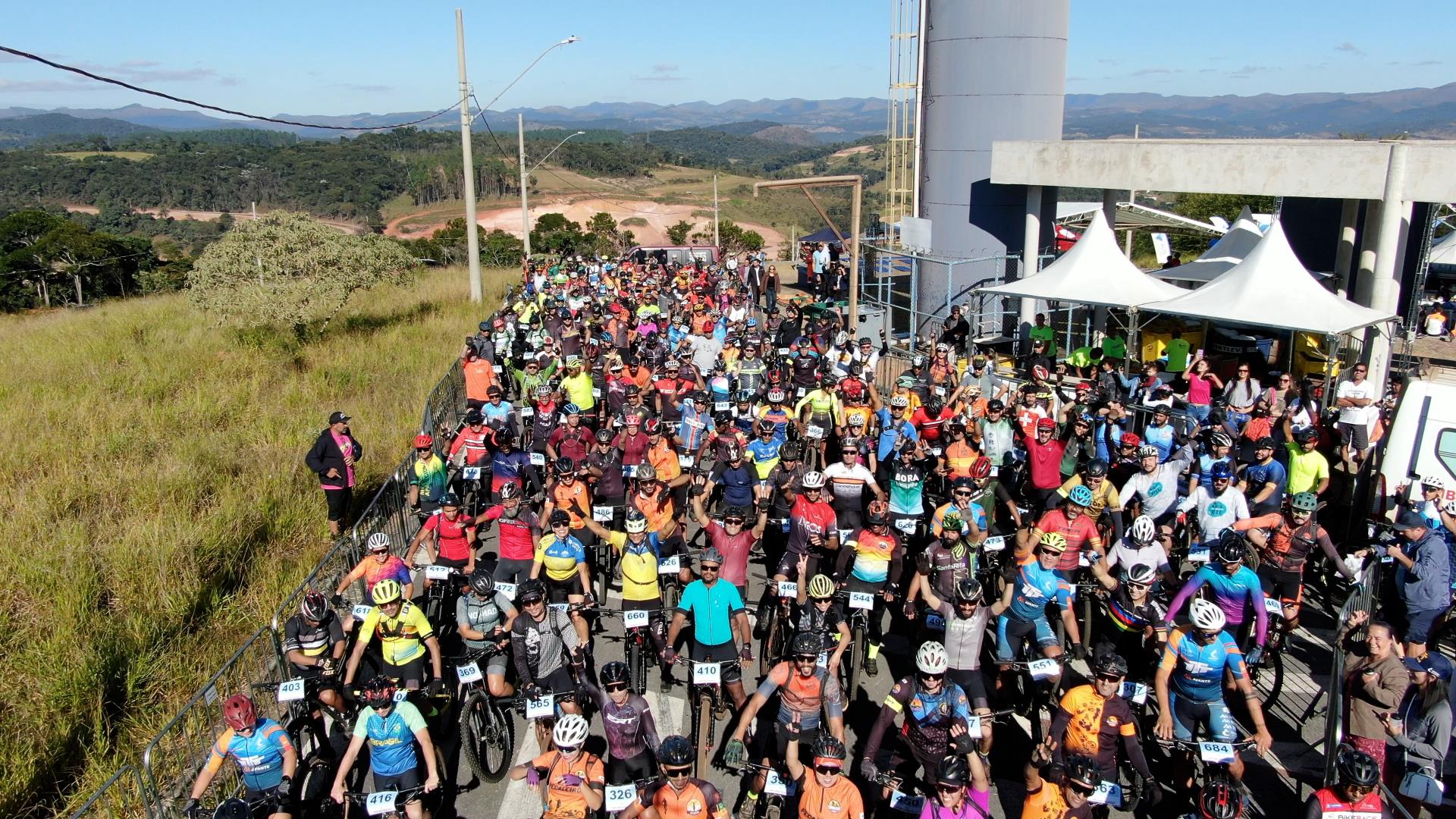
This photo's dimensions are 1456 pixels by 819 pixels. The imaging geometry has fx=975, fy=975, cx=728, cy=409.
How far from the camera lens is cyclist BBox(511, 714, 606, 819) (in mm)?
6055

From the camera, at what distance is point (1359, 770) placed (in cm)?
536

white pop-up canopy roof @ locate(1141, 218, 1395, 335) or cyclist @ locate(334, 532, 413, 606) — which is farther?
white pop-up canopy roof @ locate(1141, 218, 1395, 335)

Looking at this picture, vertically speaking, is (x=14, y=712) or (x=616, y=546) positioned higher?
(x=616, y=546)

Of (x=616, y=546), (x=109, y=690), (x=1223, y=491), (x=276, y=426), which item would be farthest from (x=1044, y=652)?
(x=276, y=426)

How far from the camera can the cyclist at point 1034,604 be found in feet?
25.8

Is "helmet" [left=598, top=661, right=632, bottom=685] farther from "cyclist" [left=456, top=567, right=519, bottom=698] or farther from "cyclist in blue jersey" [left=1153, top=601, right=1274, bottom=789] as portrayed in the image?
"cyclist in blue jersey" [left=1153, top=601, right=1274, bottom=789]

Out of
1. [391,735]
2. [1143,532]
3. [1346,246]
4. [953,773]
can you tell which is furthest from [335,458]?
[1346,246]

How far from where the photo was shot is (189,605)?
10.4 m

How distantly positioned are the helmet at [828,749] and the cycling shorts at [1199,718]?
2669mm

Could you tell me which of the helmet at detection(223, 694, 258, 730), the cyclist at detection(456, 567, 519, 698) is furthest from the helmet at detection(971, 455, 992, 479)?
the helmet at detection(223, 694, 258, 730)

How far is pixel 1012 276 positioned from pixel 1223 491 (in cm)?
1617

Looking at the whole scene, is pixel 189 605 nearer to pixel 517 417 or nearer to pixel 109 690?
pixel 109 690

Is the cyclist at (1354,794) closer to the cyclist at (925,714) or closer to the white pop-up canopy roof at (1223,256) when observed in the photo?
the cyclist at (925,714)

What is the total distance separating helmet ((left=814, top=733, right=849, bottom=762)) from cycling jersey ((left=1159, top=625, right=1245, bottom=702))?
275cm
